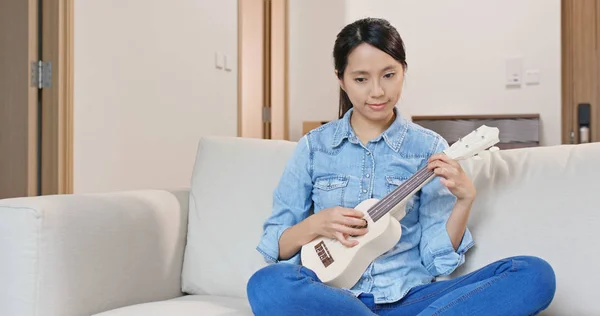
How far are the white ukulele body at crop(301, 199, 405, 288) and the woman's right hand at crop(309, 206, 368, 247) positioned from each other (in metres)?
0.02

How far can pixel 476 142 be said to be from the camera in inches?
56.6

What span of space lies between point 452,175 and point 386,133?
8.5 inches

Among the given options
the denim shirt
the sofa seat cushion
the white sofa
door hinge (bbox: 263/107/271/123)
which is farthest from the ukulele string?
door hinge (bbox: 263/107/271/123)

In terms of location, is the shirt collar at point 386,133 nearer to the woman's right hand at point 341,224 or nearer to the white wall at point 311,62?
the woman's right hand at point 341,224

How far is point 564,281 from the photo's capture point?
4.81 feet

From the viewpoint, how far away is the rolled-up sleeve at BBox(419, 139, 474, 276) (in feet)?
4.93

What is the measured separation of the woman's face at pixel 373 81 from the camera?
59.9 inches

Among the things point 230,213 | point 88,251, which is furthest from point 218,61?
point 88,251

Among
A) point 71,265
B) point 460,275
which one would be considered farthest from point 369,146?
point 71,265

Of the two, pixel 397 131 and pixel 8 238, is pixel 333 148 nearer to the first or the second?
pixel 397 131

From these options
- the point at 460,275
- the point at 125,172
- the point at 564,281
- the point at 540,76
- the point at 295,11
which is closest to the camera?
the point at 564,281

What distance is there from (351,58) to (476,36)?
2.73 meters

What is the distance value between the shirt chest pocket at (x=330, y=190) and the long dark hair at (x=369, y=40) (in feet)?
0.78

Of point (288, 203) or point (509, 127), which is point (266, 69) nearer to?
point (509, 127)
